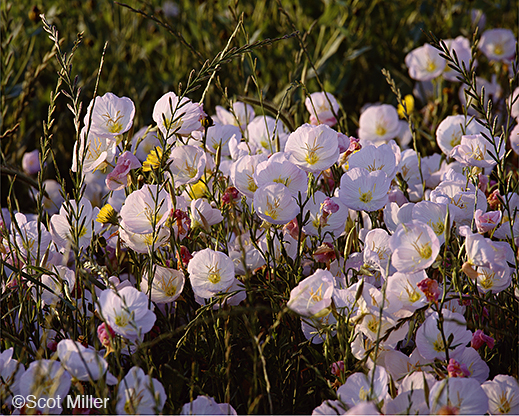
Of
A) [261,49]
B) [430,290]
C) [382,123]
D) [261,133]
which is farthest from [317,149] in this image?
[261,49]

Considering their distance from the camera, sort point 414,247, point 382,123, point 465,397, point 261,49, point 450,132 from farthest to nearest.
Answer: point 261,49 < point 382,123 < point 450,132 < point 414,247 < point 465,397

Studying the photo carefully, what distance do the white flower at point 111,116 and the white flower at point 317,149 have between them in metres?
0.35

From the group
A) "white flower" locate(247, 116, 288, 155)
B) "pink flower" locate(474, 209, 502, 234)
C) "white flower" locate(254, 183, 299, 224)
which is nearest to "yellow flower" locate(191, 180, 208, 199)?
"white flower" locate(254, 183, 299, 224)

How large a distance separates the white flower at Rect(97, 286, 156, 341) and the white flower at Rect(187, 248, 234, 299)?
0.12 m

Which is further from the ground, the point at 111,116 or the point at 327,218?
the point at 111,116

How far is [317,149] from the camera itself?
1038 millimetres

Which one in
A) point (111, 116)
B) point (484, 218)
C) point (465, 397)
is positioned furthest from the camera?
point (111, 116)

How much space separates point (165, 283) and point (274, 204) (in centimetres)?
26

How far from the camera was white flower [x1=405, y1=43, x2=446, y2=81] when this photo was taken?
2.07 m

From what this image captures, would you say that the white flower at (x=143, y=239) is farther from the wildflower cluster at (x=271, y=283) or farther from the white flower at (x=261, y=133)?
the white flower at (x=261, y=133)

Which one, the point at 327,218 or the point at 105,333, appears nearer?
the point at 105,333

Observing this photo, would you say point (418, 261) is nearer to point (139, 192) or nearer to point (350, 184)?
point (350, 184)

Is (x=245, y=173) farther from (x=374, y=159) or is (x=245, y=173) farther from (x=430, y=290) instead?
(x=430, y=290)

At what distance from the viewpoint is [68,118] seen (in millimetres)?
2637
